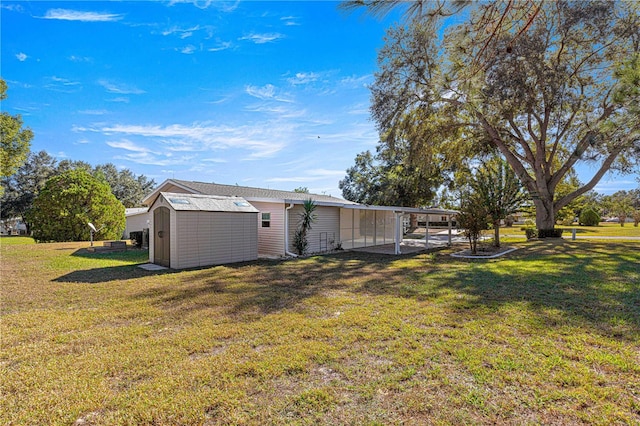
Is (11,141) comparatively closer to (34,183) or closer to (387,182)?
(34,183)

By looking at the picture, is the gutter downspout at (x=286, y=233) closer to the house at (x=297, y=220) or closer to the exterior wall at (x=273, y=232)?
the house at (x=297, y=220)

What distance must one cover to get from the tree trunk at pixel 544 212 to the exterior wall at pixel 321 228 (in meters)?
11.0

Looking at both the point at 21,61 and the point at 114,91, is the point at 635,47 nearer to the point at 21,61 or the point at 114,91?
the point at 114,91

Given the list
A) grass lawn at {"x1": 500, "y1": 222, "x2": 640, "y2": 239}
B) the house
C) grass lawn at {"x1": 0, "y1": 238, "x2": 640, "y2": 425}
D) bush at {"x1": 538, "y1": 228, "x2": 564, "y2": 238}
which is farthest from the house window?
grass lawn at {"x1": 500, "y1": 222, "x2": 640, "y2": 239}

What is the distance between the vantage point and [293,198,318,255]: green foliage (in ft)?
40.0

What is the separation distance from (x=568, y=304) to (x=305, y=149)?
1461cm

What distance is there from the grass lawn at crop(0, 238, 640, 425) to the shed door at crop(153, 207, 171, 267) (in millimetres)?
2463

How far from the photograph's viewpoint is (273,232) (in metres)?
12.3

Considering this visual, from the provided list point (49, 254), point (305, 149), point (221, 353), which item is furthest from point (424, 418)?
point (305, 149)

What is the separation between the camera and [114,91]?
34.6 ft

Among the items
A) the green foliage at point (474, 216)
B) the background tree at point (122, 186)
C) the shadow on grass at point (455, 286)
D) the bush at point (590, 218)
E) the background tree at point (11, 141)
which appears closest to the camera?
the shadow on grass at point (455, 286)

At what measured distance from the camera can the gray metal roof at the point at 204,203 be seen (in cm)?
927

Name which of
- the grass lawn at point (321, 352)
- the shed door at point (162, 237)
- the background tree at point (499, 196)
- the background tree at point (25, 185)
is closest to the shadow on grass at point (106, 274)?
the grass lawn at point (321, 352)

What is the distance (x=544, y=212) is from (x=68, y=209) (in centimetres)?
2747
